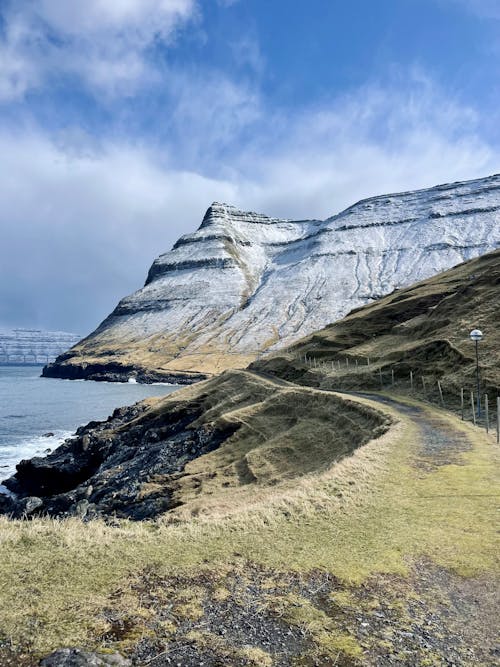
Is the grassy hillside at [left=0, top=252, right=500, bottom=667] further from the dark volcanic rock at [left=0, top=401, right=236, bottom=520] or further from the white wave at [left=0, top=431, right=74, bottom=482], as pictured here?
the white wave at [left=0, top=431, right=74, bottom=482]

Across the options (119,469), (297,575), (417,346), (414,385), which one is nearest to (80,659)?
(297,575)

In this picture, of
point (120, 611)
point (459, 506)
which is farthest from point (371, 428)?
point (120, 611)

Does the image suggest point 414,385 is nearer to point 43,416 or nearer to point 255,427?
point 255,427

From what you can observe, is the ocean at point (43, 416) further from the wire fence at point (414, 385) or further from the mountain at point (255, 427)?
the wire fence at point (414, 385)

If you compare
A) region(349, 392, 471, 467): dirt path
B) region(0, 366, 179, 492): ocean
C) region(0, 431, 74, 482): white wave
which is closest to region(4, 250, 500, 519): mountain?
region(349, 392, 471, 467): dirt path

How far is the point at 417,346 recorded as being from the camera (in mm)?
60094

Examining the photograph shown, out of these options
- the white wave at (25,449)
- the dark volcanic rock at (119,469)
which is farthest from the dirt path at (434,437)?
the white wave at (25,449)

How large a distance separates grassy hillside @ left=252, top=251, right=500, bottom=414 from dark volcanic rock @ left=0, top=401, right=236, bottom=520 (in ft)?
69.4

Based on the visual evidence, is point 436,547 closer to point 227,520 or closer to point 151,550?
point 227,520

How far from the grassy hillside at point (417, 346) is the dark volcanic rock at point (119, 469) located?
21.2 m

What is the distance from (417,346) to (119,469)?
1525 inches

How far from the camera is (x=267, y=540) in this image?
45.2ft

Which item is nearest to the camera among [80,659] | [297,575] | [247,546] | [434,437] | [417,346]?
[80,659]

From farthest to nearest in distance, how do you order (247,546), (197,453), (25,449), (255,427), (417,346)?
(25,449) < (417,346) < (197,453) < (255,427) < (247,546)
